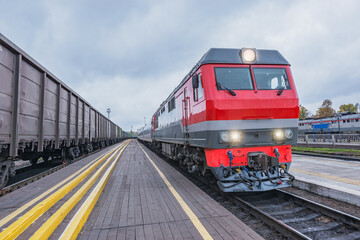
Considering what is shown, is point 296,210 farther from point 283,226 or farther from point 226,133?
point 226,133

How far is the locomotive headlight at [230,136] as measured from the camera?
4957 millimetres

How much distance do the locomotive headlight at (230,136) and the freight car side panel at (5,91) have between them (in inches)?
201

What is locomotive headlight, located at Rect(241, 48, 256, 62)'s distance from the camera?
5.59m

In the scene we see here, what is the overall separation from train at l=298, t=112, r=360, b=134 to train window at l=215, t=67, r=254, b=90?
108 feet

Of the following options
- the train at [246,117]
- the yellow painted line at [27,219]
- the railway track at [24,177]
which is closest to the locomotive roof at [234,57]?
the train at [246,117]

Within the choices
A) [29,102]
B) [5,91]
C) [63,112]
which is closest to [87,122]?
[63,112]

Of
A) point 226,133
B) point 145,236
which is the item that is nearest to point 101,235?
point 145,236

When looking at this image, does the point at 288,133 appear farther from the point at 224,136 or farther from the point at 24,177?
the point at 24,177

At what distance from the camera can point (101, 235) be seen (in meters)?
3.25

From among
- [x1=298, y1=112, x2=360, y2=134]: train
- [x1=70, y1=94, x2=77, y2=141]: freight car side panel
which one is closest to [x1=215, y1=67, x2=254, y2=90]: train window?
[x1=70, y1=94, x2=77, y2=141]: freight car side panel

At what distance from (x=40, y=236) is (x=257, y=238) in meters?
3.00

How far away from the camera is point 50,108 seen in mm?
8188

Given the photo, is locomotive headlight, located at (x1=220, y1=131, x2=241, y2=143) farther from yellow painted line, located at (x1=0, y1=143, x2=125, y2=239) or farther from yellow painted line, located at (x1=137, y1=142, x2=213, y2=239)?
yellow painted line, located at (x1=0, y1=143, x2=125, y2=239)

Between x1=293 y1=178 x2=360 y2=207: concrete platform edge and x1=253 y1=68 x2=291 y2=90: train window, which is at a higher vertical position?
x1=253 y1=68 x2=291 y2=90: train window
